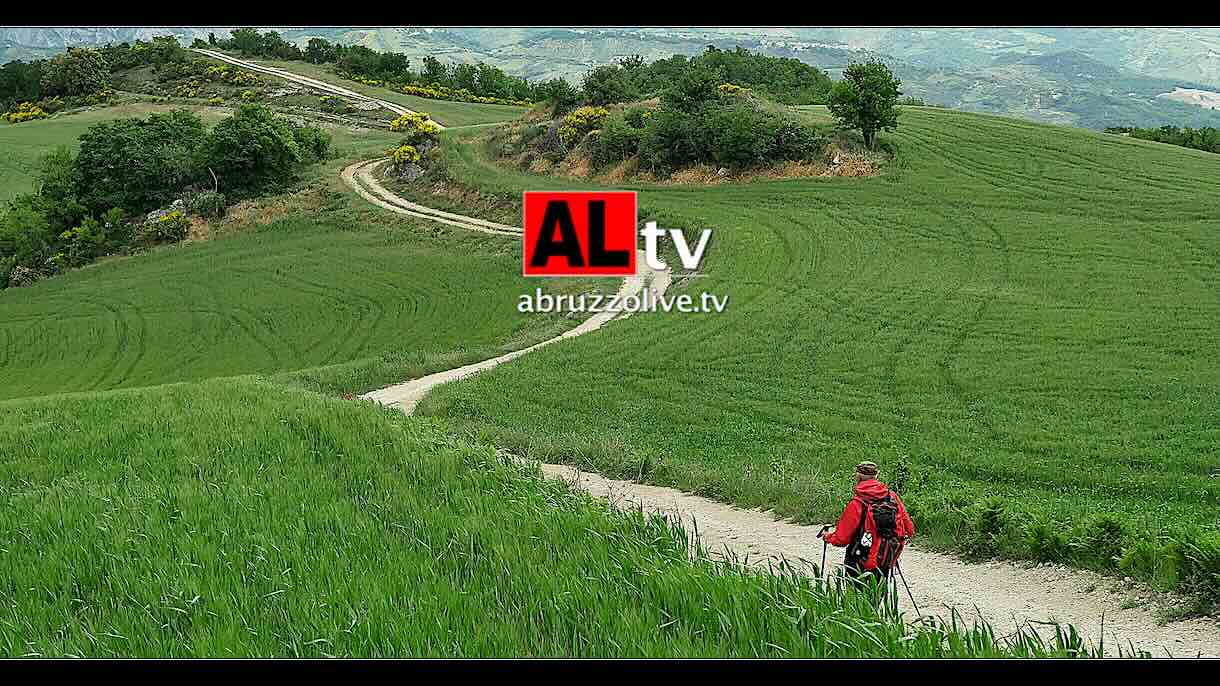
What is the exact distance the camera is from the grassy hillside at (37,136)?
80.4 metres

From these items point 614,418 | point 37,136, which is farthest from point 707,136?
point 37,136

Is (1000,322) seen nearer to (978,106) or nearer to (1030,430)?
(1030,430)

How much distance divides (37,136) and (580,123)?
62341mm

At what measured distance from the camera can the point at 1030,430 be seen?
58.6ft

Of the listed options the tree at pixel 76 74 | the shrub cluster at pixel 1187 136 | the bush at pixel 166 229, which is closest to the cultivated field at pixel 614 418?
the shrub cluster at pixel 1187 136

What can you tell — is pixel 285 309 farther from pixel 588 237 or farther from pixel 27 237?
pixel 27 237

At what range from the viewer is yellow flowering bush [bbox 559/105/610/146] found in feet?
208

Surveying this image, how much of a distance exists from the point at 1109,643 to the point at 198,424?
13050 millimetres

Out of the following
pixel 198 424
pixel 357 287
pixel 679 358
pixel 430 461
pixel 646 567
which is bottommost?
pixel 357 287

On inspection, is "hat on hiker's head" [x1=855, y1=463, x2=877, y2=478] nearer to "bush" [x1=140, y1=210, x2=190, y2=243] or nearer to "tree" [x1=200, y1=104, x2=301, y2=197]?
"bush" [x1=140, y1=210, x2=190, y2=243]

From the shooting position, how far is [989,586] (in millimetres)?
9484

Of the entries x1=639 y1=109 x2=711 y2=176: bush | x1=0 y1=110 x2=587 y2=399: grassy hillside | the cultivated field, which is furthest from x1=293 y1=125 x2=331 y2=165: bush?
x1=639 y1=109 x2=711 y2=176: bush

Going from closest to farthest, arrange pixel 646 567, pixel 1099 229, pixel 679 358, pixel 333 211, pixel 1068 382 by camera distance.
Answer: pixel 646 567 < pixel 1068 382 < pixel 679 358 < pixel 1099 229 < pixel 333 211

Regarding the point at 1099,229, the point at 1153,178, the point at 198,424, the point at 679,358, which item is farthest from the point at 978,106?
the point at 198,424
